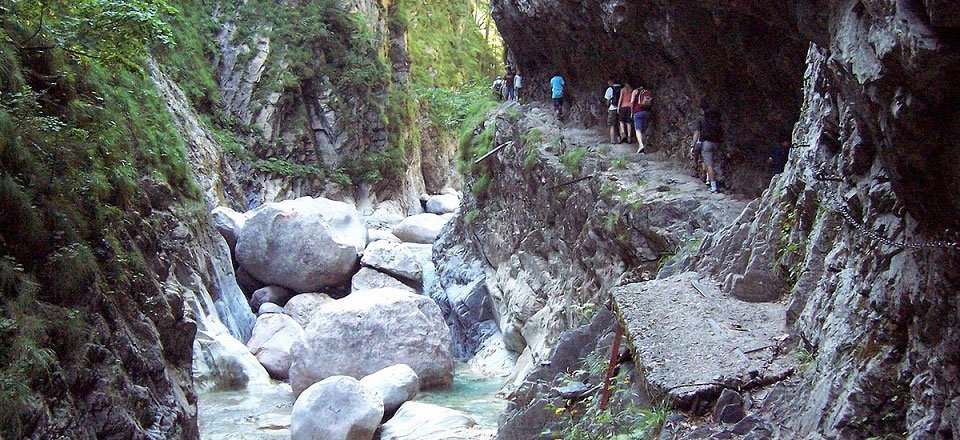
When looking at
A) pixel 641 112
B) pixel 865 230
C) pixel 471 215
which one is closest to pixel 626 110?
pixel 641 112

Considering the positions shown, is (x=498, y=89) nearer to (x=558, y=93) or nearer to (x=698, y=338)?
(x=558, y=93)

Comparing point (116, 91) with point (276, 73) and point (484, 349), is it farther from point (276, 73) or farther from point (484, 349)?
point (276, 73)

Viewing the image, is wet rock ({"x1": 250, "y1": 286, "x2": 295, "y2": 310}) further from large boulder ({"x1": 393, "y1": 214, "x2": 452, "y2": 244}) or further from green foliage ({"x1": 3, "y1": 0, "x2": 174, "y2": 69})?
green foliage ({"x1": 3, "y1": 0, "x2": 174, "y2": 69})

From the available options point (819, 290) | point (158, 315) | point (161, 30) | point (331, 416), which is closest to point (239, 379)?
point (331, 416)

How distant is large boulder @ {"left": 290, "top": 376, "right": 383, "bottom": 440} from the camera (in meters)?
12.0

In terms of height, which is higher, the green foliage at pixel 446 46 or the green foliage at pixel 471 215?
the green foliage at pixel 446 46

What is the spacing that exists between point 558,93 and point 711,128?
6931mm

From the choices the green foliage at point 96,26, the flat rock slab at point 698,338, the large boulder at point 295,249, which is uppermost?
the green foliage at point 96,26

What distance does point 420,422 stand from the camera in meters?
12.5

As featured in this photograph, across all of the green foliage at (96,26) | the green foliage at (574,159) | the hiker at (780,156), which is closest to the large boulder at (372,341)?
the green foliage at (574,159)

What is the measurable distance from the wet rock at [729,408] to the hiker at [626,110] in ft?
34.8

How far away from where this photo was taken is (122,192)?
1095 centimetres

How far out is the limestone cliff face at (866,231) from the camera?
3846mm

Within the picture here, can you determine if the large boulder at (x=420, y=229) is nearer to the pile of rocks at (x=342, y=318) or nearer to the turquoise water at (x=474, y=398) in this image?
the pile of rocks at (x=342, y=318)
